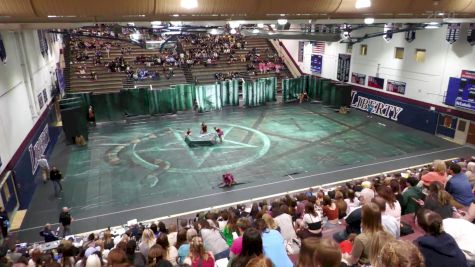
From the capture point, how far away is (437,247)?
4043 millimetres

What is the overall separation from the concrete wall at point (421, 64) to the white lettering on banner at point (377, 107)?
4.31 ft

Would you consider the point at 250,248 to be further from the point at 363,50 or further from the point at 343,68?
the point at 343,68

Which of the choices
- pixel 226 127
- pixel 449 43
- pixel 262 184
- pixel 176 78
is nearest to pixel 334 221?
pixel 262 184

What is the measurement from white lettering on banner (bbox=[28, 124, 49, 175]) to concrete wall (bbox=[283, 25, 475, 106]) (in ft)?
71.6

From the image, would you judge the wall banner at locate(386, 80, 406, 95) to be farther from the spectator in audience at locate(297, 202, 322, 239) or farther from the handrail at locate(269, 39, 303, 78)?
the spectator in audience at locate(297, 202, 322, 239)

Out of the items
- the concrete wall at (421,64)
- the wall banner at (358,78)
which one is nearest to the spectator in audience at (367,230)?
the concrete wall at (421,64)

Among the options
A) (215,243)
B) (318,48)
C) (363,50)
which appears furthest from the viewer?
(318,48)

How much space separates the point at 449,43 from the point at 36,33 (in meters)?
23.8

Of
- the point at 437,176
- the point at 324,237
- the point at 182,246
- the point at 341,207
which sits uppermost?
the point at 324,237

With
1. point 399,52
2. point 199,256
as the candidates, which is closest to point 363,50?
point 399,52

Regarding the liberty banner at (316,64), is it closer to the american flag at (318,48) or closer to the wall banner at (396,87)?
the american flag at (318,48)

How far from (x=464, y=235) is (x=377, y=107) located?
21.7 meters

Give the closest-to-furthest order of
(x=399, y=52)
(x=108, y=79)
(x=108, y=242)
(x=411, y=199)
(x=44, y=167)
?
1. (x=411, y=199)
2. (x=108, y=242)
3. (x=44, y=167)
4. (x=399, y=52)
5. (x=108, y=79)

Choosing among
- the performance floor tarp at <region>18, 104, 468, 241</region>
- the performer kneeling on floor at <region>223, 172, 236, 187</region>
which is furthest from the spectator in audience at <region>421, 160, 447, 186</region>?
the performer kneeling on floor at <region>223, 172, 236, 187</region>
